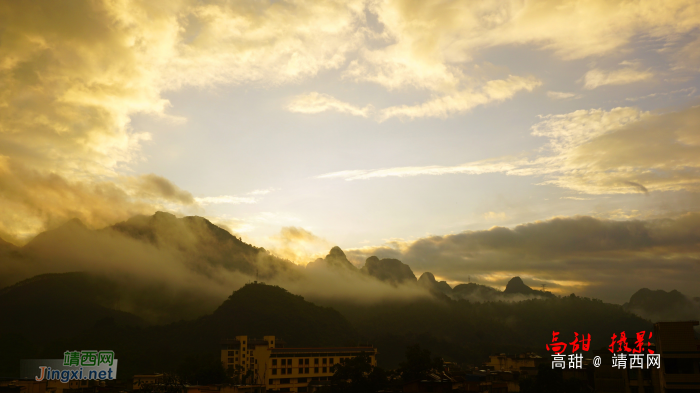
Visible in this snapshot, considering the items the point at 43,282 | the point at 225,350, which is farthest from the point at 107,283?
the point at 225,350

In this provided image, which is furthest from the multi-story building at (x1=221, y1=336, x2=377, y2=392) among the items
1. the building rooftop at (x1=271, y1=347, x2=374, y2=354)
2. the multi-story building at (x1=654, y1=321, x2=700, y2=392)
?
the multi-story building at (x1=654, y1=321, x2=700, y2=392)

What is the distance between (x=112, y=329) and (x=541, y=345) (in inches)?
6421

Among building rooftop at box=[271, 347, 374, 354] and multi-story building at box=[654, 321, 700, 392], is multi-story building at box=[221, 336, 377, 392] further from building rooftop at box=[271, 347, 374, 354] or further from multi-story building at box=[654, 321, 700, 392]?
multi-story building at box=[654, 321, 700, 392]

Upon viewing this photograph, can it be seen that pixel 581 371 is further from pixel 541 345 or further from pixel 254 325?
pixel 541 345

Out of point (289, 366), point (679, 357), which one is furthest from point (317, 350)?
point (679, 357)

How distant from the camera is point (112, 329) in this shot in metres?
141

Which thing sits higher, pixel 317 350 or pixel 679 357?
pixel 679 357

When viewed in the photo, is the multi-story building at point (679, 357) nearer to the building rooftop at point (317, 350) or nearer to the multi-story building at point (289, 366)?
the multi-story building at point (289, 366)

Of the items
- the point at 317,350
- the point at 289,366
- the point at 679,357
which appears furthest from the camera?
the point at 317,350

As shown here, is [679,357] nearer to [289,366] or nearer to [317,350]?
[289,366]

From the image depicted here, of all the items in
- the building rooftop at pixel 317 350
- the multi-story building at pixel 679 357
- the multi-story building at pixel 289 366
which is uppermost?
the multi-story building at pixel 679 357

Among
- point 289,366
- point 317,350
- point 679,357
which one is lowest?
point 289,366

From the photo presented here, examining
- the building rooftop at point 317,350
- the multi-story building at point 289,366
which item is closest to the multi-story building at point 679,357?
the multi-story building at point 289,366

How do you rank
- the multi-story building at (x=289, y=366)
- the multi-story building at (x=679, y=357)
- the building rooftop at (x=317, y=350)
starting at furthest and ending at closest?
the building rooftop at (x=317, y=350), the multi-story building at (x=289, y=366), the multi-story building at (x=679, y=357)
